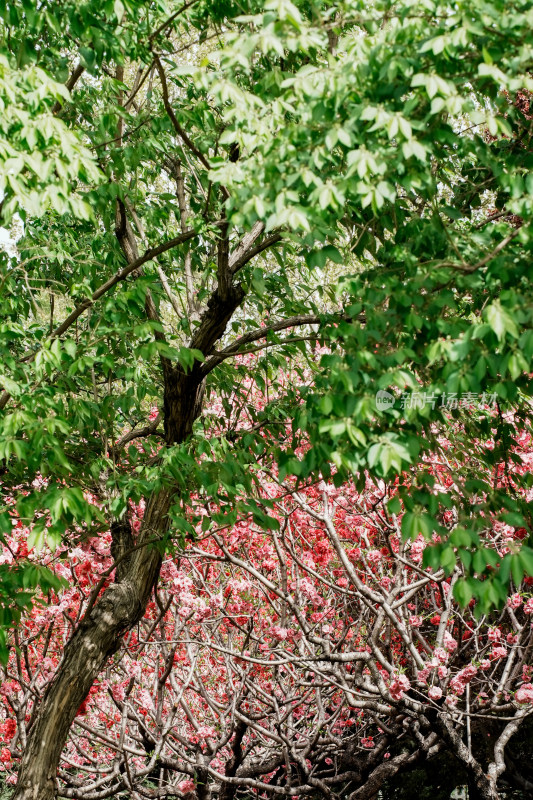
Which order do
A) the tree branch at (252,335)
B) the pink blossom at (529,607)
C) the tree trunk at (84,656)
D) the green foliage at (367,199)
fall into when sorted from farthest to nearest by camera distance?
the pink blossom at (529,607) → the tree branch at (252,335) → the tree trunk at (84,656) → the green foliage at (367,199)

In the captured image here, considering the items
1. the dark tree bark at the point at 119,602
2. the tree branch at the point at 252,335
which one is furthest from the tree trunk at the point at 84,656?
the tree branch at the point at 252,335

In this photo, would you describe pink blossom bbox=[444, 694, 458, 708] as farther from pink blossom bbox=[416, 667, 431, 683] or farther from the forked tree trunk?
the forked tree trunk

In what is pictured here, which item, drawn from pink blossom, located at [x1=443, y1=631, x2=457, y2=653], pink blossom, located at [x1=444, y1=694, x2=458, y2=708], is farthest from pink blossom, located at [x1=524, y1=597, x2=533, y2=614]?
pink blossom, located at [x1=444, y1=694, x2=458, y2=708]

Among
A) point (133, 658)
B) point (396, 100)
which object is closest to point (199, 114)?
point (396, 100)

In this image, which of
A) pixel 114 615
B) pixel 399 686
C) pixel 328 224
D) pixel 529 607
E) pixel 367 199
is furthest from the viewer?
pixel 529 607

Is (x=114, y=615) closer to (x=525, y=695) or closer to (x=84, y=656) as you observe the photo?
(x=84, y=656)

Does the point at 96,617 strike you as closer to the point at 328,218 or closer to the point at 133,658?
the point at 133,658

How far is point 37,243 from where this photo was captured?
531cm

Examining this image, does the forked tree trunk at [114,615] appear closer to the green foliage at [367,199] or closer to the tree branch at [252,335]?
the tree branch at [252,335]

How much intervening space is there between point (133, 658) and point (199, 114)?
509 cm

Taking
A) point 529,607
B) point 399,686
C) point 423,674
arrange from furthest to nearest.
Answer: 1. point 529,607
2. point 423,674
3. point 399,686

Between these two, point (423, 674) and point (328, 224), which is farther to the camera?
point (423, 674)

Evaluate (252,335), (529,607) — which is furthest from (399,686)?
(252,335)

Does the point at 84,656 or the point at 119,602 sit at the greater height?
the point at 119,602
